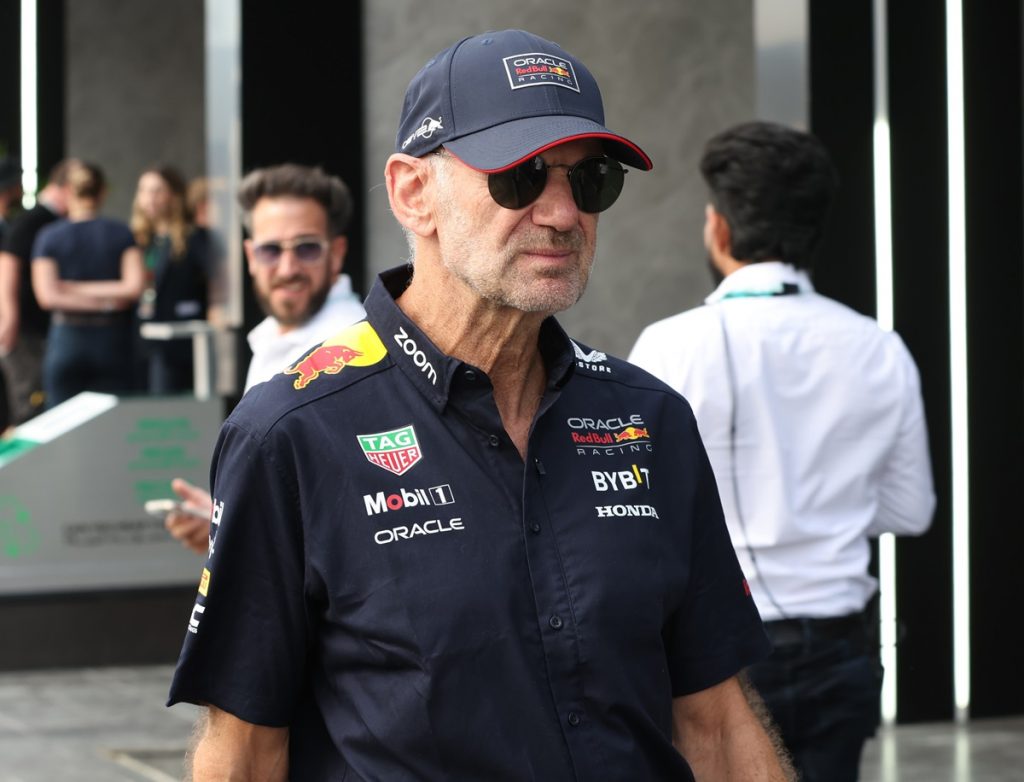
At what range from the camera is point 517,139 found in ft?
7.01

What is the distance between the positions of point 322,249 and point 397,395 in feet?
8.57

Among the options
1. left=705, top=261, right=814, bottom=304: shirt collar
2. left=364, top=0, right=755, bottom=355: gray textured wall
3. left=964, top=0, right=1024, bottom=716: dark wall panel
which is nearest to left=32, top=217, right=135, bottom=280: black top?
left=364, top=0, right=755, bottom=355: gray textured wall

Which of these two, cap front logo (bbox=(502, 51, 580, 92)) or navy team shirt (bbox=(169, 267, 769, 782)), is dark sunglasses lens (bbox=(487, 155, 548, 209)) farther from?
navy team shirt (bbox=(169, 267, 769, 782))

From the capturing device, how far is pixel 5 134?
1964 centimetres

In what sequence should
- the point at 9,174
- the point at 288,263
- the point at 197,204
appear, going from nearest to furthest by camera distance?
the point at 288,263, the point at 197,204, the point at 9,174

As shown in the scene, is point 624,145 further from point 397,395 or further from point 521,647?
point 521,647

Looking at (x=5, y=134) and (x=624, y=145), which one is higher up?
(x=5, y=134)

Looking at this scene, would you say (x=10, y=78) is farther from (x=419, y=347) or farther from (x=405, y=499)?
(x=405, y=499)

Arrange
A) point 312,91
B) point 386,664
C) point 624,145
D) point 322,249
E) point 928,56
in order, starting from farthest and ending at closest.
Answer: point 312,91, point 928,56, point 322,249, point 624,145, point 386,664

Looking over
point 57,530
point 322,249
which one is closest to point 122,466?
point 57,530

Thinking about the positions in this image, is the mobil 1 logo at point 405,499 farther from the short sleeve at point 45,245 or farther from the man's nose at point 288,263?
the short sleeve at point 45,245

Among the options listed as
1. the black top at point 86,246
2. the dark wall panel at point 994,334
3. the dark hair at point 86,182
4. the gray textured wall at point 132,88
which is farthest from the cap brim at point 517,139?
the gray textured wall at point 132,88

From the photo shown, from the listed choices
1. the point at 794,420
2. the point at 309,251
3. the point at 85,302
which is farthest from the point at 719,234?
the point at 85,302

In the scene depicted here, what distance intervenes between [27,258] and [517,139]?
826cm
